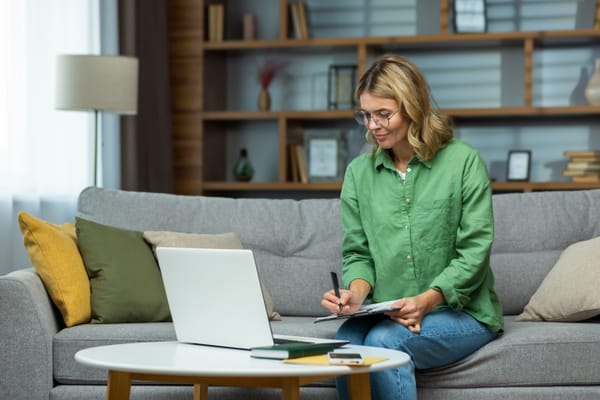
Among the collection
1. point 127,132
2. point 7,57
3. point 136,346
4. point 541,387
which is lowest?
point 541,387

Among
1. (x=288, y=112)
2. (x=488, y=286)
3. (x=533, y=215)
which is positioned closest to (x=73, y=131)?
(x=288, y=112)

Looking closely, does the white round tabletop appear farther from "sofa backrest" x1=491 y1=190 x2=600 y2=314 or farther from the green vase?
the green vase

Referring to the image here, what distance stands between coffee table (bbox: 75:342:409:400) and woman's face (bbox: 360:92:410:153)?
2.16 ft

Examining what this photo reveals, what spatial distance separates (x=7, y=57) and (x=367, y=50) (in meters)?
2.02

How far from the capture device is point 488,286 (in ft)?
8.81

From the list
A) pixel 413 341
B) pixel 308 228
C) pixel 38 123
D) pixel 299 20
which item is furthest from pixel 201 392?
pixel 299 20

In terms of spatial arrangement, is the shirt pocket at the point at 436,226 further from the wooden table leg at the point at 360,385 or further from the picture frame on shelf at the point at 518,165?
the picture frame on shelf at the point at 518,165

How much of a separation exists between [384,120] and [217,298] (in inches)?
29.9

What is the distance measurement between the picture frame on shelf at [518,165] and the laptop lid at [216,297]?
349cm

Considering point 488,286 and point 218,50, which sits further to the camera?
point 218,50

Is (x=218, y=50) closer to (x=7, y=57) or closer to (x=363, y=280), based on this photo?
(x=7, y=57)

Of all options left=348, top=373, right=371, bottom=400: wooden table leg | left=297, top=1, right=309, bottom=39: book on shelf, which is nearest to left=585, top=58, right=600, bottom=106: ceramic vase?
left=297, top=1, right=309, bottom=39: book on shelf

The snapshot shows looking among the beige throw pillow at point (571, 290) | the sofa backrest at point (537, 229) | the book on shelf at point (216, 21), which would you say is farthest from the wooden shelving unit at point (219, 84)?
the beige throw pillow at point (571, 290)

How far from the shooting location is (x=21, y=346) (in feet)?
9.14
